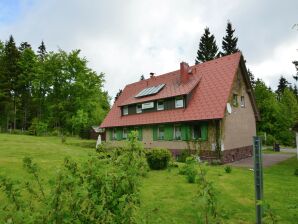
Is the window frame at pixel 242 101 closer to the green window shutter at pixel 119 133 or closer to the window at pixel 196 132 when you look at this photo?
the window at pixel 196 132

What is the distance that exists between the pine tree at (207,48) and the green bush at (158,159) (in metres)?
42.8

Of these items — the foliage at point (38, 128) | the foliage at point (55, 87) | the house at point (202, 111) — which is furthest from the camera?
the foliage at point (38, 128)

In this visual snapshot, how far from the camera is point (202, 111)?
23297 mm

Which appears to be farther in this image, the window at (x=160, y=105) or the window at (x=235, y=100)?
the window at (x=160, y=105)

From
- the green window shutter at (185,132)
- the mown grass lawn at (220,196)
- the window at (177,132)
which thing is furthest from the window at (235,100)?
the mown grass lawn at (220,196)

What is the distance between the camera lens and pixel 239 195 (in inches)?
411

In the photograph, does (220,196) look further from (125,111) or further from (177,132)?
(125,111)

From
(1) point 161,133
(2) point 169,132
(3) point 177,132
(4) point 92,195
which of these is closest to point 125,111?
(1) point 161,133

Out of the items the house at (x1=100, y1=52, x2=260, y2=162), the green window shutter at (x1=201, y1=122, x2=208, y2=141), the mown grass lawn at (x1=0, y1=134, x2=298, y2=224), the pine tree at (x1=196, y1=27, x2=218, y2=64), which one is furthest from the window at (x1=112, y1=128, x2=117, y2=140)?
the pine tree at (x1=196, y1=27, x2=218, y2=64)

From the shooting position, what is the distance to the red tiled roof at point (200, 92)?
76.0 feet

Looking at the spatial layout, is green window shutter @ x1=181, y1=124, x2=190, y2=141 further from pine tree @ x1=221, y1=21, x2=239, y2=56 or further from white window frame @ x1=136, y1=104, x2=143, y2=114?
pine tree @ x1=221, y1=21, x2=239, y2=56

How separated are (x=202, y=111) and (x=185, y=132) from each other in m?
2.51

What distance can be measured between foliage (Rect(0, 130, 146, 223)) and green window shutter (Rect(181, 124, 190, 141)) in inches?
816

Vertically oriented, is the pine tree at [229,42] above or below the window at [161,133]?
above
